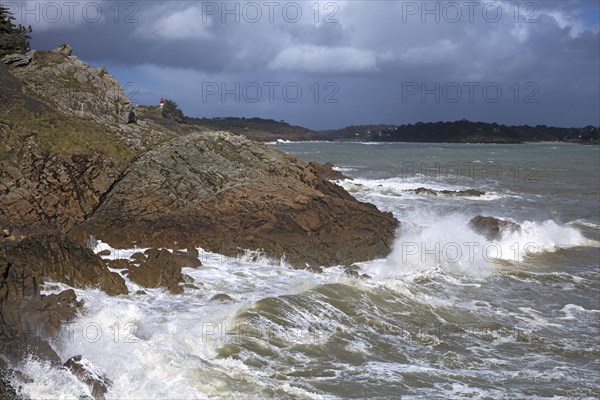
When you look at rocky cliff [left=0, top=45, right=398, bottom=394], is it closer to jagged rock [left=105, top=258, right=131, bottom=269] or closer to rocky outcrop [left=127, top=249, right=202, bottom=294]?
rocky outcrop [left=127, top=249, right=202, bottom=294]

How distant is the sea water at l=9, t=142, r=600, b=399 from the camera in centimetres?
801

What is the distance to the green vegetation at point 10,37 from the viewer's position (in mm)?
23875

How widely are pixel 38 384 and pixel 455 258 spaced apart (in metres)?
11.3

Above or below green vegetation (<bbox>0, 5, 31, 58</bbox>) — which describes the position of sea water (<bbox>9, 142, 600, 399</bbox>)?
below

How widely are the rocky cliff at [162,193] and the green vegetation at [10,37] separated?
7.38 metres

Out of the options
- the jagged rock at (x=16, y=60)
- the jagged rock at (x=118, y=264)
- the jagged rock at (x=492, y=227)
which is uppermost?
the jagged rock at (x=16, y=60)

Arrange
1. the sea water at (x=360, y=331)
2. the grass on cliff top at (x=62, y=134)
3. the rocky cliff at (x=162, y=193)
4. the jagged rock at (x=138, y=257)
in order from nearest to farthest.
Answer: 1. the sea water at (x=360, y=331)
2. the jagged rock at (x=138, y=257)
3. the rocky cliff at (x=162, y=193)
4. the grass on cliff top at (x=62, y=134)

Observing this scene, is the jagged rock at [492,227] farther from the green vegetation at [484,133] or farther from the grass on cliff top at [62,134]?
the green vegetation at [484,133]

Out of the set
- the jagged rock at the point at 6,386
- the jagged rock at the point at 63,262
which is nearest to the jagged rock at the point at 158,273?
the jagged rock at the point at 63,262

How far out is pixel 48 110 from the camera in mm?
16469

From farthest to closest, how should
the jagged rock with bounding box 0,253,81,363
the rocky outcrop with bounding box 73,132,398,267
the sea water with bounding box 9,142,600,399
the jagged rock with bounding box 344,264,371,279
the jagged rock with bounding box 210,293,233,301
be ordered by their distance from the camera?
the rocky outcrop with bounding box 73,132,398,267 → the jagged rock with bounding box 344,264,371,279 → the jagged rock with bounding box 210,293,233,301 → the sea water with bounding box 9,142,600,399 → the jagged rock with bounding box 0,253,81,363

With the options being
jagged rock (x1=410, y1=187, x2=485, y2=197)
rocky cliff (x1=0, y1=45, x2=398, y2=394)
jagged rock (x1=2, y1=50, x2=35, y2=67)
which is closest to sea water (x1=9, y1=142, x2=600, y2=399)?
rocky cliff (x1=0, y1=45, x2=398, y2=394)

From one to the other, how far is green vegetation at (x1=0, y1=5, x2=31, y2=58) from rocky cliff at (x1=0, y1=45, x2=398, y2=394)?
7378 mm

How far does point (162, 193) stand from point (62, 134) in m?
3.00
